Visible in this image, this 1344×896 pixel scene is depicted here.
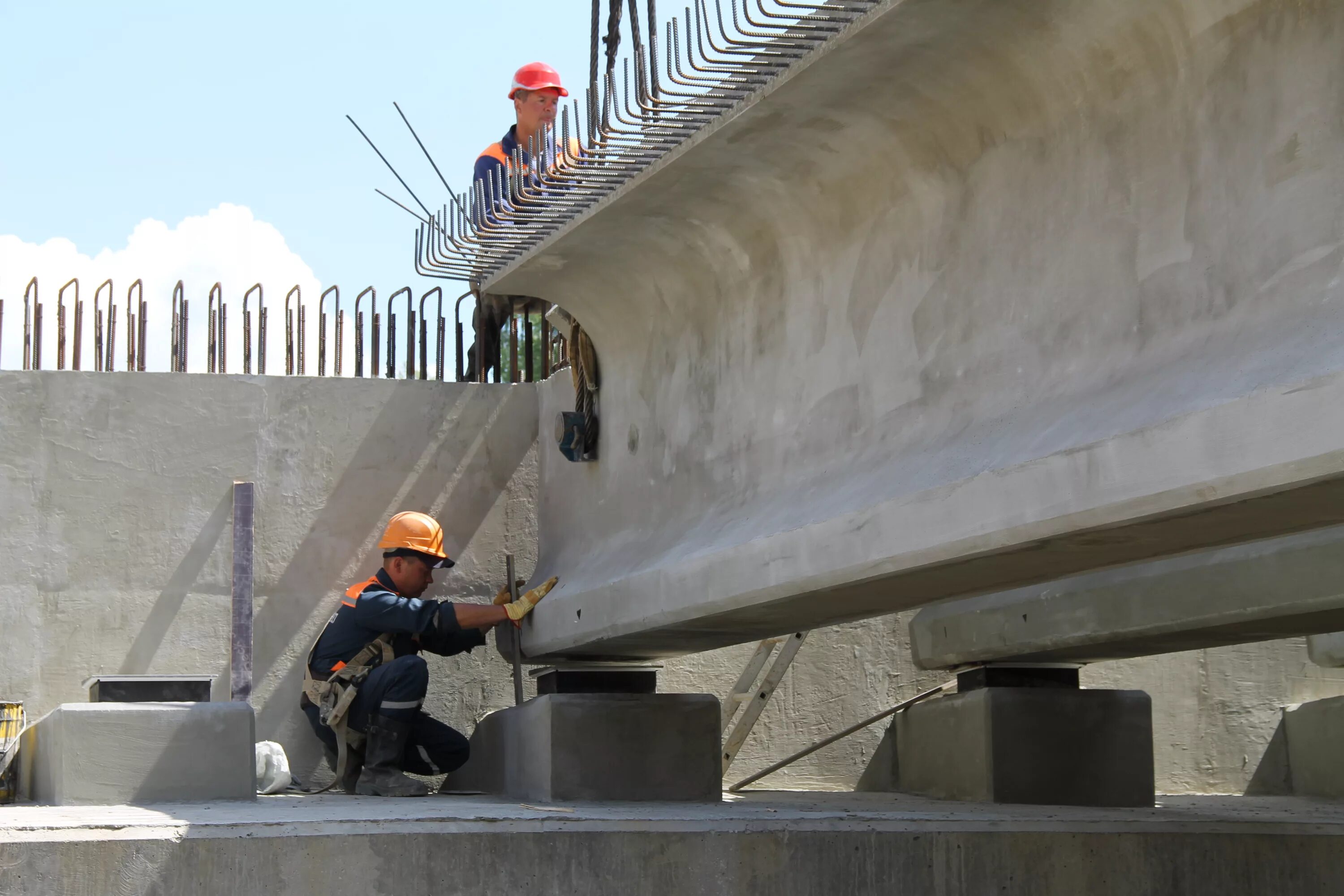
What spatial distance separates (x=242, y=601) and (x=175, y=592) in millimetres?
426

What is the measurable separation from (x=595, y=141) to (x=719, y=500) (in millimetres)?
1764

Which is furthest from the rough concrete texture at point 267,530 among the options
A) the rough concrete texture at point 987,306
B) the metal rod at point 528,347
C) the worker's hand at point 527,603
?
the rough concrete texture at point 987,306

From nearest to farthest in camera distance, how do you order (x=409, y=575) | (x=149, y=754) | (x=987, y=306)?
(x=987, y=306)
(x=149, y=754)
(x=409, y=575)

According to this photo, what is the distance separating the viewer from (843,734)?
37.6 feet

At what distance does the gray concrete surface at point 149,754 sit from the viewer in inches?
325

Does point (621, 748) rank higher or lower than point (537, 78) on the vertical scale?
lower

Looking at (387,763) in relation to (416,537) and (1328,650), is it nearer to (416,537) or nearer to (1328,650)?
(416,537)

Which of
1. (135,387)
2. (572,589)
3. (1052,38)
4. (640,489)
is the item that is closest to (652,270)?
(640,489)

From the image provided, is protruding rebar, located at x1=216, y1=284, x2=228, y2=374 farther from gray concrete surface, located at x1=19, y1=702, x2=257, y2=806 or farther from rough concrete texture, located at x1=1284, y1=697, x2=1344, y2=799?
rough concrete texture, located at x1=1284, y1=697, x2=1344, y2=799

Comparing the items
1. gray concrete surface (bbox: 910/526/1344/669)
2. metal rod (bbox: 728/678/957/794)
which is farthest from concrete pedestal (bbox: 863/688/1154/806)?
metal rod (bbox: 728/678/957/794)

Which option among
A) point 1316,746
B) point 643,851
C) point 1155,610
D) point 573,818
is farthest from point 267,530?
point 1316,746

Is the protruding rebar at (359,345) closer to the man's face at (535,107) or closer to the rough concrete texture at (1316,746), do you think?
the man's face at (535,107)

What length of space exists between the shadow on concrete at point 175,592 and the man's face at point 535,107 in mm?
3235

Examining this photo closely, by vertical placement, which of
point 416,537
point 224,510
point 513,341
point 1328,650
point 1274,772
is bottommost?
point 1274,772
